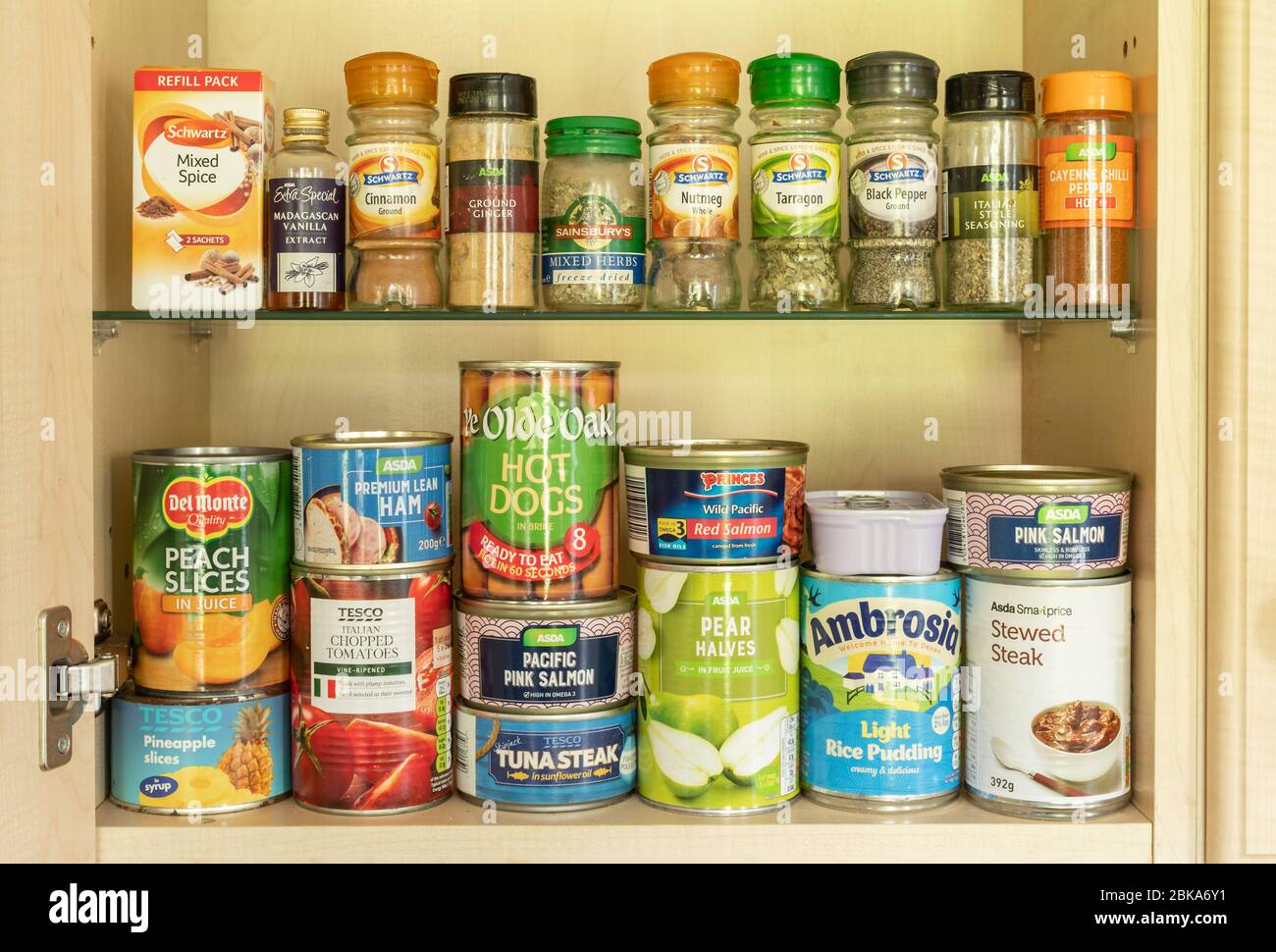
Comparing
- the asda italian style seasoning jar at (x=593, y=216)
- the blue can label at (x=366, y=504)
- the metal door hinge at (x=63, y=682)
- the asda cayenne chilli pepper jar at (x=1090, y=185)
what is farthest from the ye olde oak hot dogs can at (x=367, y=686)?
the asda cayenne chilli pepper jar at (x=1090, y=185)

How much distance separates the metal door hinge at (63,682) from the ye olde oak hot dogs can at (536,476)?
32 centimetres

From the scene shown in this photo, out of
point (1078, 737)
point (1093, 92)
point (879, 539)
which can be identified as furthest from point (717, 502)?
point (1093, 92)

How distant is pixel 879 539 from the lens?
1171 mm

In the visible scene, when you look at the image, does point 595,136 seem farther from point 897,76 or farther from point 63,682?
point 63,682

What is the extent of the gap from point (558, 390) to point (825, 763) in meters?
0.42

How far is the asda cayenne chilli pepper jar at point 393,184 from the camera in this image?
1210 millimetres

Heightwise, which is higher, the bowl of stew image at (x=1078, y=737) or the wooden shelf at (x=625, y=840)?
the bowl of stew image at (x=1078, y=737)

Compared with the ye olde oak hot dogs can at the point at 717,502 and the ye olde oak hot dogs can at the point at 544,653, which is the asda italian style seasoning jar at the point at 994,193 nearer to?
the ye olde oak hot dogs can at the point at 717,502

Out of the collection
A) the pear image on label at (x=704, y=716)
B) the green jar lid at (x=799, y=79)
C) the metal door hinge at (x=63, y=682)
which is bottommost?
the pear image on label at (x=704, y=716)

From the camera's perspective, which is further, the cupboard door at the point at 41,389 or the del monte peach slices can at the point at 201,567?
the del monte peach slices can at the point at 201,567

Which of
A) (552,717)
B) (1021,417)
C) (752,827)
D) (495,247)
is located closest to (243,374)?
(495,247)
